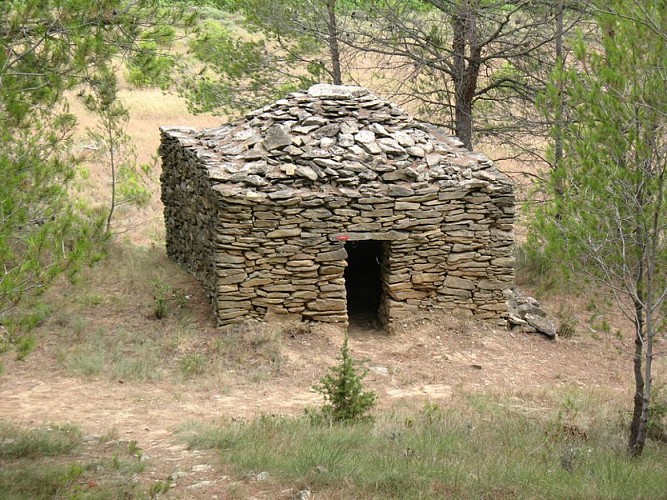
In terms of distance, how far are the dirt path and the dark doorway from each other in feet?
3.56

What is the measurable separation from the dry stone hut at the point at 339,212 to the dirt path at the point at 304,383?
453mm

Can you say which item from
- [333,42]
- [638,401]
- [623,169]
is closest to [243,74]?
[333,42]

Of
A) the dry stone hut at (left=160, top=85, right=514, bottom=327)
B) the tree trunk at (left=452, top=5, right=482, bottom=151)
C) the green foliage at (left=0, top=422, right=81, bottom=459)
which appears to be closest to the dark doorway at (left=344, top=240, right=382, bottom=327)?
the dry stone hut at (left=160, top=85, right=514, bottom=327)

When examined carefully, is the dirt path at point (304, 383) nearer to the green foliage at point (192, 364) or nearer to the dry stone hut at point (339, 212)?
the green foliage at point (192, 364)

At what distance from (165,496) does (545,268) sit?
8757 mm

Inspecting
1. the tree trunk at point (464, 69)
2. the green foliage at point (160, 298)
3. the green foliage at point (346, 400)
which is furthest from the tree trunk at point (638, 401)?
the tree trunk at point (464, 69)

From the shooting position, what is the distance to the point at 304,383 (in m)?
8.70

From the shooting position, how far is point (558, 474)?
549 cm

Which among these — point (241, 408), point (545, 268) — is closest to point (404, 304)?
point (241, 408)

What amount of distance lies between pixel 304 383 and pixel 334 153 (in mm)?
2697

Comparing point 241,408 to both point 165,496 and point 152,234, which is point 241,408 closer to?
point 165,496

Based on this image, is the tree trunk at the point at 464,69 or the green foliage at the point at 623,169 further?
the tree trunk at the point at 464,69

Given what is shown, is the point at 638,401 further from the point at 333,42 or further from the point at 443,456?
the point at 333,42

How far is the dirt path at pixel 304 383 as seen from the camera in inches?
287
